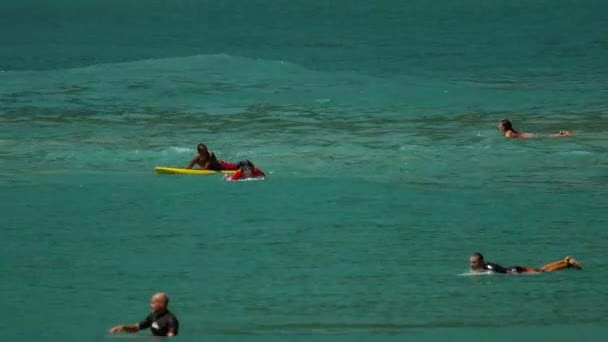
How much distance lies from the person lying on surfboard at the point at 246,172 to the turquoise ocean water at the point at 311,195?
19 centimetres

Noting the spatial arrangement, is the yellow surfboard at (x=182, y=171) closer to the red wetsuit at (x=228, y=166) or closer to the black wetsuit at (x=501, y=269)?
the red wetsuit at (x=228, y=166)

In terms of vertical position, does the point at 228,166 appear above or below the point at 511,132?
below

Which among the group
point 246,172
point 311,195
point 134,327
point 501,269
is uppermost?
point 246,172

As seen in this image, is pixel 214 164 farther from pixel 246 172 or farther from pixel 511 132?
pixel 511 132

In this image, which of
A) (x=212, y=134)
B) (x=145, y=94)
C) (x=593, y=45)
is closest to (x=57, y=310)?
(x=212, y=134)

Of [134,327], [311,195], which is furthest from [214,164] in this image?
[134,327]

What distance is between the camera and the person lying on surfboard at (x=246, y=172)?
31.7m

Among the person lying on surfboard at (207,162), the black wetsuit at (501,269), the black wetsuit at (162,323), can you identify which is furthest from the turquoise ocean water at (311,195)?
the black wetsuit at (162,323)

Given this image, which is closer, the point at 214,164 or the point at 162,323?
the point at 162,323

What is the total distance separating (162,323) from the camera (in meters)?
18.6

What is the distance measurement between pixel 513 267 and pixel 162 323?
6.61 m

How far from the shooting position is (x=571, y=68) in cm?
5525

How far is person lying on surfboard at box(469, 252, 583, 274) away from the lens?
2303cm

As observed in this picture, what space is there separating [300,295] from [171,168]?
11.1m
